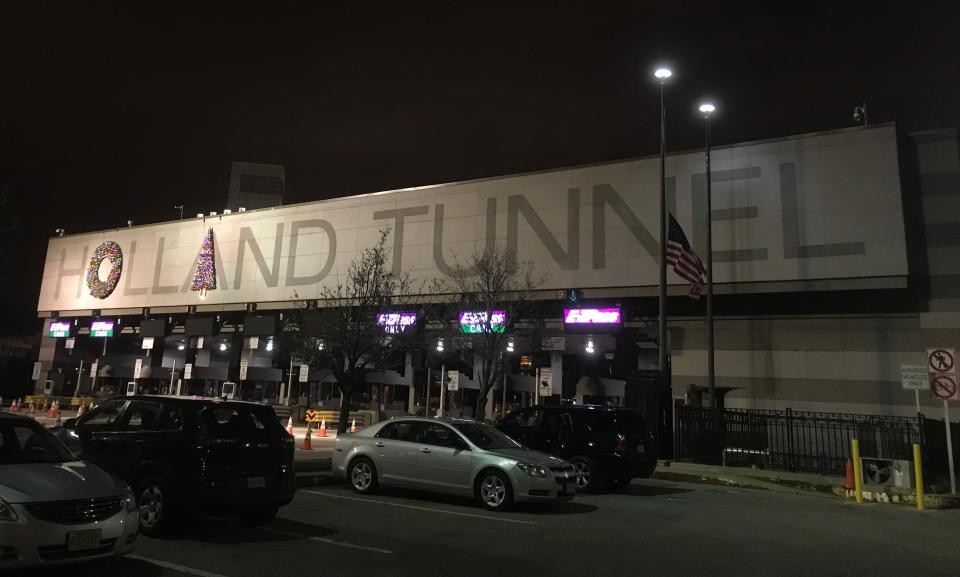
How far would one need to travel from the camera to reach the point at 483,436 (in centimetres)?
1150

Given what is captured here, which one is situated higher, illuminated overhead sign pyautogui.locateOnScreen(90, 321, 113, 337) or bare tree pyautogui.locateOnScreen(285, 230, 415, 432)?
illuminated overhead sign pyautogui.locateOnScreen(90, 321, 113, 337)

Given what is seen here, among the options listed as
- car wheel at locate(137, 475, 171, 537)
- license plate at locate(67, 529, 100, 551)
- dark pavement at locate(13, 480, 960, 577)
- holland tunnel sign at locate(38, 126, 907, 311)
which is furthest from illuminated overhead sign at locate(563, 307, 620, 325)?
license plate at locate(67, 529, 100, 551)

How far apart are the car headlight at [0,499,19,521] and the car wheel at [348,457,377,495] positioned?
23.0ft

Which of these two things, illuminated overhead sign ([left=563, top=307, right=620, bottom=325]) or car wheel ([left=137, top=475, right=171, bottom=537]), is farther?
illuminated overhead sign ([left=563, top=307, right=620, bottom=325])

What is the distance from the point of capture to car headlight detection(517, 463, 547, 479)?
34.5 ft

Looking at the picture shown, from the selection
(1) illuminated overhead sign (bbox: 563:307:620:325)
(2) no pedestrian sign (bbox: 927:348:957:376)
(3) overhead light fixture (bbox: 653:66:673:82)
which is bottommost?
(2) no pedestrian sign (bbox: 927:348:957:376)

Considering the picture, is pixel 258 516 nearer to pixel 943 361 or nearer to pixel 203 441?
pixel 203 441

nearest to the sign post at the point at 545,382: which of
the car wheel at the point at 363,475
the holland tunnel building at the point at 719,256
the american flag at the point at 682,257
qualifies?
the holland tunnel building at the point at 719,256

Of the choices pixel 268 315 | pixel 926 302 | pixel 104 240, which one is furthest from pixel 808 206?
pixel 104 240

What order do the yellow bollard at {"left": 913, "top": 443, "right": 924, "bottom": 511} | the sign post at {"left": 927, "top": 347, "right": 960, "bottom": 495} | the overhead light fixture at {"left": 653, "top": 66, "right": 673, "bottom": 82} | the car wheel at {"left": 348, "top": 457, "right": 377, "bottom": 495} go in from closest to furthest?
1. the car wheel at {"left": 348, "top": 457, "right": 377, "bottom": 495}
2. the yellow bollard at {"left": 913, "top": 443, "right": 924, "bottom": 511}
3. the sign post at {"left": 927, "top": 347, "right": 960, "bottom": 495}
4. the overhead light fixture at {"left": 653, "top": 66, "right": 673, "bottom": 82}

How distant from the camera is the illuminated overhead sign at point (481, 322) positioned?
22859 millimetres

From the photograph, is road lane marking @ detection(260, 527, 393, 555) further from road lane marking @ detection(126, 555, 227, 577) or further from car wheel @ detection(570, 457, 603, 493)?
car wheel @ detection(570, 457, 603, 493)

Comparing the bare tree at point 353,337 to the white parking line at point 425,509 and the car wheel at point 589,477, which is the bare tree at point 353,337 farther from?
the car wheel at point 589,477

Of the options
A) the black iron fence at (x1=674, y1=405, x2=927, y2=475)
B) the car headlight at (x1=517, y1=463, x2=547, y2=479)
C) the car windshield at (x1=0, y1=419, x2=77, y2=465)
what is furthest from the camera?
the black iron fence at (x1=674, y1=405, x2=927, y2=475)
